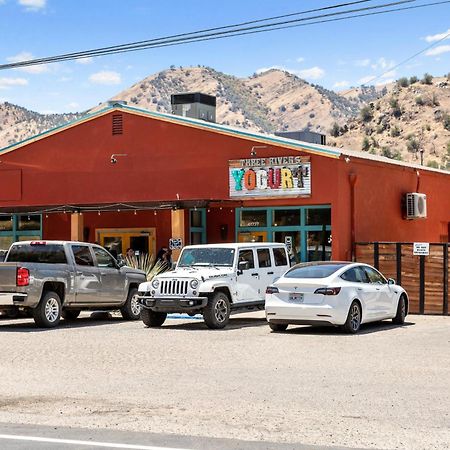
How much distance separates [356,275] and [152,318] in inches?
192

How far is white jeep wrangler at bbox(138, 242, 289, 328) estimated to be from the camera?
72.0 feet

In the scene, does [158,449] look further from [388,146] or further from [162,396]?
[388,146]

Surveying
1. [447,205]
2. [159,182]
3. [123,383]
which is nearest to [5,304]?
[123,383]

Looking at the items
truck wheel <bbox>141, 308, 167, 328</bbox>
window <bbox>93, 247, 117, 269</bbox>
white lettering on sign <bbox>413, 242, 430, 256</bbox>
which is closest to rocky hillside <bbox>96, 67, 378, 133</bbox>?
white lettering on sign <bbox>413, 242, 430, 256</bbox>

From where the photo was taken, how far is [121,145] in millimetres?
36031

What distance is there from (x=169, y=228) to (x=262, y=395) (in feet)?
80.0

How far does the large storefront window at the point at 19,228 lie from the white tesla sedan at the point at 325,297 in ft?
60.6

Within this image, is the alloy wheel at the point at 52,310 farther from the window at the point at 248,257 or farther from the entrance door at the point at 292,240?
the entrance door at the point at 292,240

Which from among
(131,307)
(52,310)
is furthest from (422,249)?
(52,310)

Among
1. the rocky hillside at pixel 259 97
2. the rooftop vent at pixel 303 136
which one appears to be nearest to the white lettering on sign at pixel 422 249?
the rooftop vent at pixel 303 136

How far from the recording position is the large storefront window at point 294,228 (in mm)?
32500

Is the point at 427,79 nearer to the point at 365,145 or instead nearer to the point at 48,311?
the point at 365,145

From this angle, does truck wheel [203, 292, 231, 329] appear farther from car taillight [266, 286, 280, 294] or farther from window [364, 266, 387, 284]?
window [364, 266, 387, 284]

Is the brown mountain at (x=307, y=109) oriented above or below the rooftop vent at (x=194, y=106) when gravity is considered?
above
